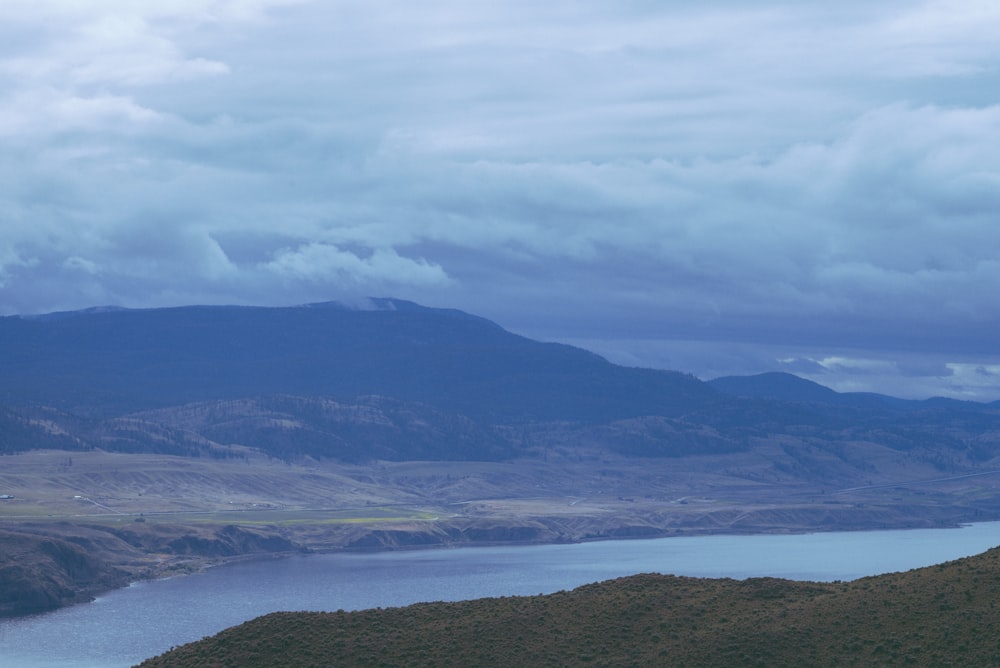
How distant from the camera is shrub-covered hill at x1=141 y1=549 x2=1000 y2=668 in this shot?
274 feet

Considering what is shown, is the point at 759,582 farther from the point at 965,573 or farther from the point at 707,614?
the point at 965,573

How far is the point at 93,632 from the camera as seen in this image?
186 metres

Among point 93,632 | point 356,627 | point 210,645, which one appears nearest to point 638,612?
point 356,627

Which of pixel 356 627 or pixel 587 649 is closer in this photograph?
pixel 587 649

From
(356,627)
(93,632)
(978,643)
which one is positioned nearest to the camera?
(978,643)

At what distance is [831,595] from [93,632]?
120998 mm

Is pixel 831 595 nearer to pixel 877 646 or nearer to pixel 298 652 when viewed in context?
pixel 877 646

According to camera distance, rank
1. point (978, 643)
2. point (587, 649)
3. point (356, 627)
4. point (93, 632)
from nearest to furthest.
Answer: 1. point (978, 643)
2. point (587, 649)
3. point (356, 627)
4. point (93, 632)

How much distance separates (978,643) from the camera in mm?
80438

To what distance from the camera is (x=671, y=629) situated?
90.8 m

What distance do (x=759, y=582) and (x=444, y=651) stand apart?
23.5 meters

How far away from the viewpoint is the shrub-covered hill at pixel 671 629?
83500 mm

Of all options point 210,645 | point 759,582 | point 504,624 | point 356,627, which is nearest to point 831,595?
point 759,582

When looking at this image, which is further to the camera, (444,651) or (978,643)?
(444,651)
